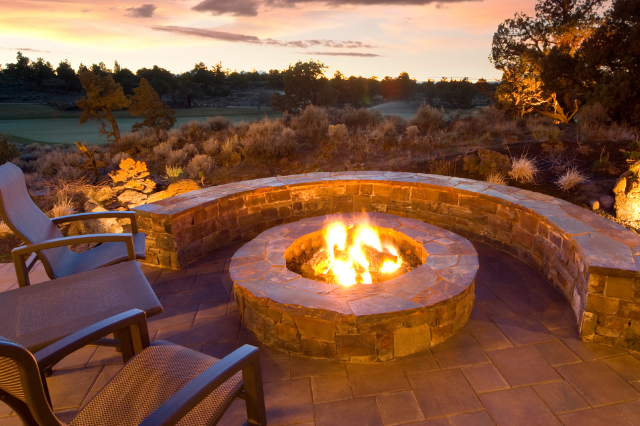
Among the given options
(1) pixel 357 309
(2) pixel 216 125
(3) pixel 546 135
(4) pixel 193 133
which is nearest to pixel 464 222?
(1) pixel 357 309

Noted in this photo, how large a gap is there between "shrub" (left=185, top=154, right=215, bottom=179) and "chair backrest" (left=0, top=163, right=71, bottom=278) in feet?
25.3

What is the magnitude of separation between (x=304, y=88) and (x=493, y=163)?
18.1m

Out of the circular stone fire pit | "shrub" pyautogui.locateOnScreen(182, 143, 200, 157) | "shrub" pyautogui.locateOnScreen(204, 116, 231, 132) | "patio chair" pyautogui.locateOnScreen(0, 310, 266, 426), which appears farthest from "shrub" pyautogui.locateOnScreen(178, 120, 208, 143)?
"patio chair" pyautogui.locateOnScreen(0, 310, 266, 426)

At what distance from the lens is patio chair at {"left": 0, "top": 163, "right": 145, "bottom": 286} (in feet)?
8.37

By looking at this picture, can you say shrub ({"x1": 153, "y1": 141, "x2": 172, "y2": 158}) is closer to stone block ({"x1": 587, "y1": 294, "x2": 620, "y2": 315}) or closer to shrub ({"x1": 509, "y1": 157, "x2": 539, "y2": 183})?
shrub ({"x1": 509, "y1": 157, "x2": 539, "y2": 183})

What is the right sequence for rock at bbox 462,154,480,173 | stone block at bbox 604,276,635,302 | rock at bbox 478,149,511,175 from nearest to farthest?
stone block at bbox 604,276,635,302 → rock at bbox 478,149,511,175 → rock at bbox 462,154,480,173

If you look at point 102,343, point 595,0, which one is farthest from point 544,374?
point 595,0

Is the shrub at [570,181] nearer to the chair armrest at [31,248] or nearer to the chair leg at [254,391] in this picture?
the chair leg at [254,391]

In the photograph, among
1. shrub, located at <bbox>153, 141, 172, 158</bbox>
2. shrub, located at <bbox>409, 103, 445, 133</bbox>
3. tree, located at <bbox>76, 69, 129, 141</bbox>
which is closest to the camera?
shrub, located at <bbox>153, 141, 172, 158</bbox>

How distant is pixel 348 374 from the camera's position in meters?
2.52

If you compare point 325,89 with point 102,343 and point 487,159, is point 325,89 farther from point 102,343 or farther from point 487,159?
point 102,343

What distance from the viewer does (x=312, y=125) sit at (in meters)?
13.9

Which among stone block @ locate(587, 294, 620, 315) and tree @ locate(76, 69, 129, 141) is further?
tree @ locate(76, 69, 129, 141)

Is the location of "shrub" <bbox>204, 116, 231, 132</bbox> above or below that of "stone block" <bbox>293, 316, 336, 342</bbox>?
above
